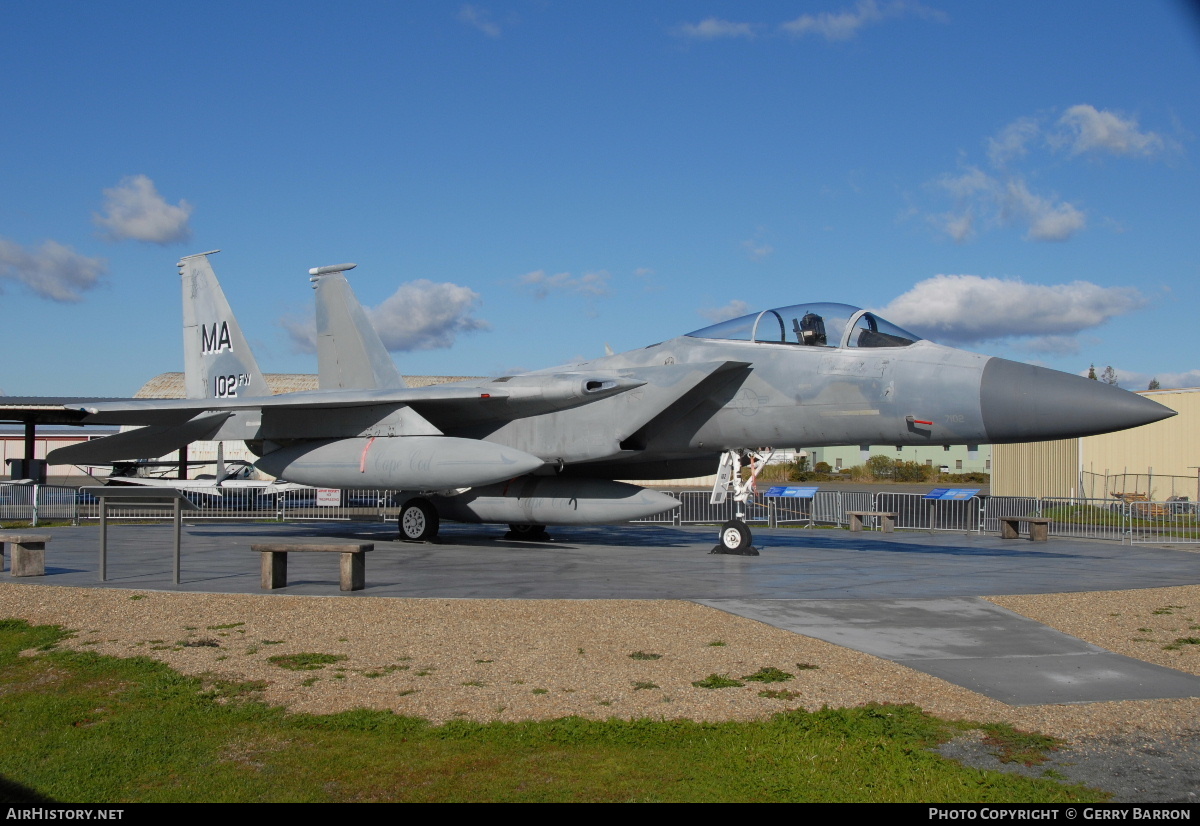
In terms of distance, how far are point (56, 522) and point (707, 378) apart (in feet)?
56.0

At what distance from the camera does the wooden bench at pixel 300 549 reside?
30.9ft

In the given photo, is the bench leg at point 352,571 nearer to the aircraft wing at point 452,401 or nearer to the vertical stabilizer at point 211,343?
the aircraft wing at point 452,401

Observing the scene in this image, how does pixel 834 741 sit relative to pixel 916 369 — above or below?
below

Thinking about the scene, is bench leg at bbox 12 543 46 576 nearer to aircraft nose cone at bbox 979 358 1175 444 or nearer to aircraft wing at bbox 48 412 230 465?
aircraft wing at bbox 48 412 230 465

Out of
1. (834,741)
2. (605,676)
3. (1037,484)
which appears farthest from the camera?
(1037,484)

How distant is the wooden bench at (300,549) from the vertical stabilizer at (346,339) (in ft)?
28.0

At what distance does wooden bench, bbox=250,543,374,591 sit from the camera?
9.43 meters

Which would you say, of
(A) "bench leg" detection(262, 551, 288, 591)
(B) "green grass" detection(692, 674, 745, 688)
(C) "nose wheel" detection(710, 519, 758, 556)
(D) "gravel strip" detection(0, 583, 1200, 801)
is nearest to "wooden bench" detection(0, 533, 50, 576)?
(D) "gravel strip" detection(0, 583, 1200, 801)

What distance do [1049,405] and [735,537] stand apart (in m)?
4.85

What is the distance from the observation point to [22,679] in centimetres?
598

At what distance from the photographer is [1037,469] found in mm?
32688

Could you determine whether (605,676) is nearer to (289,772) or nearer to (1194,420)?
(289,772)

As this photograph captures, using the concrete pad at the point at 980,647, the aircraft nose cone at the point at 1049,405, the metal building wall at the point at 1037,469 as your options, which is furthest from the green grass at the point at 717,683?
the metal building wall at the point at 1037,469
